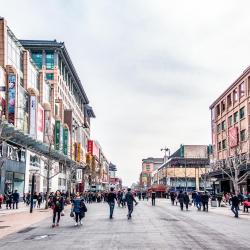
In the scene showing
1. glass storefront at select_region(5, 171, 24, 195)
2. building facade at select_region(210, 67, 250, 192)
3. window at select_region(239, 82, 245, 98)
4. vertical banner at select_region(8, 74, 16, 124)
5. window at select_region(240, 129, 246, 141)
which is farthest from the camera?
window at select_region(239, 82, 245, 98)

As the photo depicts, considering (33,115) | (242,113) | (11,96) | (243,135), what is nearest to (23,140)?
(33,115)

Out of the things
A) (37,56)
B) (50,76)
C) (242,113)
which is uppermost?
(37,56)

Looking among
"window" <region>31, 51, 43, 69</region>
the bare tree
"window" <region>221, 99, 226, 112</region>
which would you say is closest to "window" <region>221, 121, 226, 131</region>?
"window" <region>221, 99, 226, 112</region>

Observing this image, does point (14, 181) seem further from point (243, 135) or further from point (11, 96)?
point (243, 135)

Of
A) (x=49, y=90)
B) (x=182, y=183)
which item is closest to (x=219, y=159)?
(x=49, y=90)

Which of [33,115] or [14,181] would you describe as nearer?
[14,181]

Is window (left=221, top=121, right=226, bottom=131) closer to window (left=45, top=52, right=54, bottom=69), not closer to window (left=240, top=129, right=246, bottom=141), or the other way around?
window (left=240, top=129, right=246, bottom=141)

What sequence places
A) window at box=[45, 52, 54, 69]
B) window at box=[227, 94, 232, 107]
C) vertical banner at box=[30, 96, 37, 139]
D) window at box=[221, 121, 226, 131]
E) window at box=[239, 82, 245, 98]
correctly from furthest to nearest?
window at box=[45, 52, 54, 69]
window at box=[221, 121, 226, 131]
window at box=[227, 94, 232, 107]
window at box=[239, 82, 245, 98]
vertical banner at box=[30, 96, 37, 139]

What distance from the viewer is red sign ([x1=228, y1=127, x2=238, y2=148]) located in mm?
69950

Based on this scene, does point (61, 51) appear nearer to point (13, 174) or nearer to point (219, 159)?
point (219, 159)

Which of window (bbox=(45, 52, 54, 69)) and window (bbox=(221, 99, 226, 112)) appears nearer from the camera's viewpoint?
window (bbox=(221, 99, 226, 112))

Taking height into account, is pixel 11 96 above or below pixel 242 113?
below

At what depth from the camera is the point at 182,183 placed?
136000 mm

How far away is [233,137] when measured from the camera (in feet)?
233
